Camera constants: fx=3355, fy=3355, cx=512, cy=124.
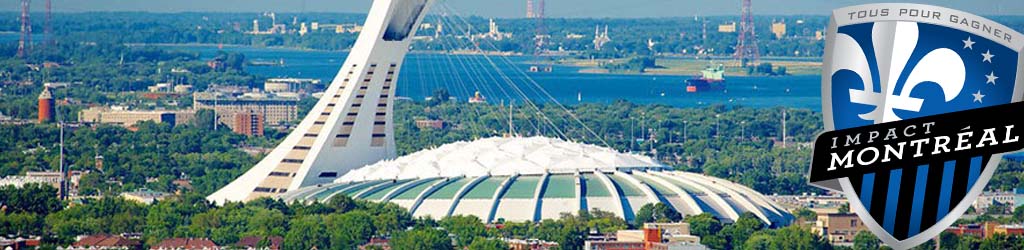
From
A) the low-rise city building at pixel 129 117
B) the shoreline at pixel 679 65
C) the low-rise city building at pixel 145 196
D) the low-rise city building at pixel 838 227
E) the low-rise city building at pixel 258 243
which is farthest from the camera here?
the shoreline at pixel 679 65

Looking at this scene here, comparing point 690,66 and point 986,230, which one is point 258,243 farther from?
point 690,66

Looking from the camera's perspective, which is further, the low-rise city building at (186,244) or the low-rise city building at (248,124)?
the low-rise city building at (248,124)

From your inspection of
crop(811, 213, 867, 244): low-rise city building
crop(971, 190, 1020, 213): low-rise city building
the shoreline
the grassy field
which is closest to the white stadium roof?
crop(811, 213, 867, 244): low-rise city building

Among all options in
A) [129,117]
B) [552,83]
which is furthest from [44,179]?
[552,83]

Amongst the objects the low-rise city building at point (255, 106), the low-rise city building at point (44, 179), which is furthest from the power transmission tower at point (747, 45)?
the low-rise city building at point (44, 179)

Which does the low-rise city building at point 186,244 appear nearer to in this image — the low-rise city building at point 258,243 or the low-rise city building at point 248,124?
the low-rise city building at point 258,243

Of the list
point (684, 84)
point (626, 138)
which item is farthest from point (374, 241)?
point (684, 84)

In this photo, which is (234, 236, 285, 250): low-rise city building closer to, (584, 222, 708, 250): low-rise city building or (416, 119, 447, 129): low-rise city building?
(584, 222, 708, 250): low-rise city building

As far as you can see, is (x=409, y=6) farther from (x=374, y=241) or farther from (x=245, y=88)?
(x=245, y=88)
